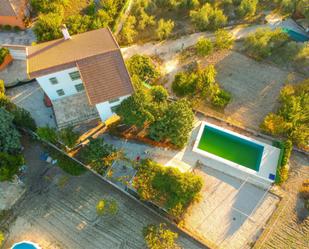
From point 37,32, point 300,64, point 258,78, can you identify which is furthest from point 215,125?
point 37,32

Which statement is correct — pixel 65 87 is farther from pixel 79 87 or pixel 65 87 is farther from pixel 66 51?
pixel 66 51

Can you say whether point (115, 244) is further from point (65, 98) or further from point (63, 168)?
point (65, 98)

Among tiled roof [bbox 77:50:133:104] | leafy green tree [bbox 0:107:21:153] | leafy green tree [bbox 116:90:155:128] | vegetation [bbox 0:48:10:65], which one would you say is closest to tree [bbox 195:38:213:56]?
leafy green tree [bbox 116:90:155:128]

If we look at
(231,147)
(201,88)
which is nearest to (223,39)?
(201,88)

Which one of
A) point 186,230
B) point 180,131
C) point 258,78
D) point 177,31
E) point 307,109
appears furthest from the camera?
point 177,31

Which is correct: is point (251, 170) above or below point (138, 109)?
below

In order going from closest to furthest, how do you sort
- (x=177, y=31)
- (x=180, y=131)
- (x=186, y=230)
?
1. (x=186, y=230)
2. (x=180, y=131)
3. (x=177, y=31)

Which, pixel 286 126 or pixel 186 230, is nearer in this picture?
pixel 186 230

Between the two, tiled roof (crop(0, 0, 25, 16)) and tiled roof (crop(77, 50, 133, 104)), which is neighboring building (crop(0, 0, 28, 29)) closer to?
tiled roof (crop(0, 0, 25, 16))
